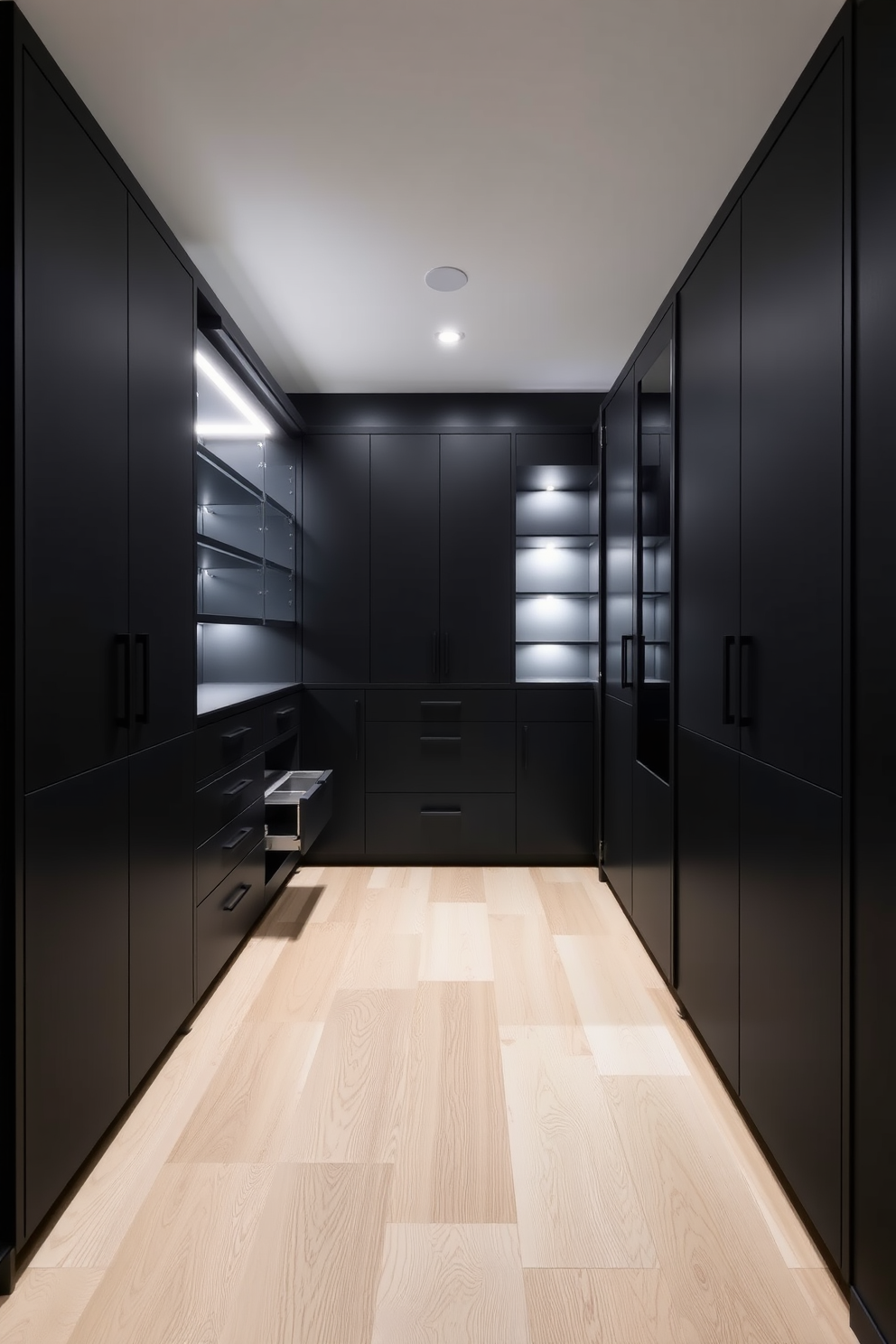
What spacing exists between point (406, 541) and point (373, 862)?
1.70 metres

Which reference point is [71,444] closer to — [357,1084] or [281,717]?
[357,1084]

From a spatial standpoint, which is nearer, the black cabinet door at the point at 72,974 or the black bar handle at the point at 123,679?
the black cabinet door at the point at 72,974

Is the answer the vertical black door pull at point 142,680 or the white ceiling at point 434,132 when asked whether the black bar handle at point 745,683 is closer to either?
the white ceiling at point 434,132

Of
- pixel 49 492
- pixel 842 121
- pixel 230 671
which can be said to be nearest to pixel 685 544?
pixel 842 121

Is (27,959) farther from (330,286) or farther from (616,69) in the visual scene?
(330,286)

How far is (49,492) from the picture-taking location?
1410mm

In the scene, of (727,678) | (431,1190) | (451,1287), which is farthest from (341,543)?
(451,1287)

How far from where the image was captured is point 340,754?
383cm

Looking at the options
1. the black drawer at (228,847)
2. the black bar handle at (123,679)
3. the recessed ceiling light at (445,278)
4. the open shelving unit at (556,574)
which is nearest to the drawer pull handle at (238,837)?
the black drawer at (228,847)

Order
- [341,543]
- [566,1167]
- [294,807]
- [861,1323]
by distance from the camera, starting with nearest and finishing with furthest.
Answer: [861,1323] < [566,1167] < [294,807] < [341,543]

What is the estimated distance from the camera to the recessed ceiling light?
2.66 m

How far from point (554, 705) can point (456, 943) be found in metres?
1.39

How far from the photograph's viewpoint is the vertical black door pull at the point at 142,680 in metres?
1.81

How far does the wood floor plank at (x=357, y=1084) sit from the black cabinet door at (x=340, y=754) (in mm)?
1403
